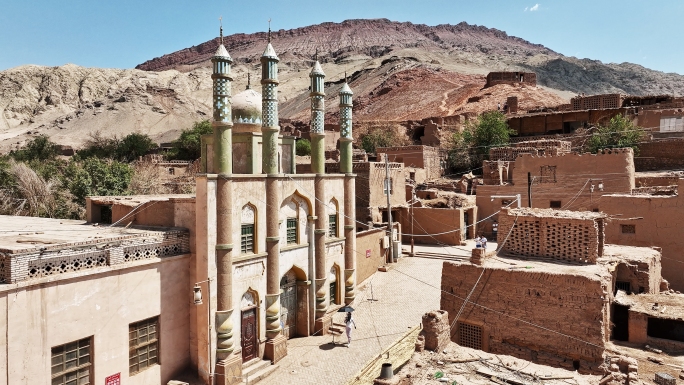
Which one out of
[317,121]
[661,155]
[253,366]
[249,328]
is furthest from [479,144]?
[253,366]

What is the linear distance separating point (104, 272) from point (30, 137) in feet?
270

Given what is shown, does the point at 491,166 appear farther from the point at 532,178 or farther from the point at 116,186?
the point at 116,186

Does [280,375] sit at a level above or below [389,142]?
below

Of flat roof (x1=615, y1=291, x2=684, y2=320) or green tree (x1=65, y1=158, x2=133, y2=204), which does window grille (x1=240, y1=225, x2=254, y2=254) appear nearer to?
flat roof (x1=615, y1=291, x2=684, y2=320)

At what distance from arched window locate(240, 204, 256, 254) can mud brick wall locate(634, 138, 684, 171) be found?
27.8 metres

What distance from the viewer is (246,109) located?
15.7 meters

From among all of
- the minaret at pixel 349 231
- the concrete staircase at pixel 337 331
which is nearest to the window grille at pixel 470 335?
the concrete staircase at pixel 337 331

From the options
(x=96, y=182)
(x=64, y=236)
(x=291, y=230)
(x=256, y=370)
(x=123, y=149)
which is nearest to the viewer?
(x=64, y=236)

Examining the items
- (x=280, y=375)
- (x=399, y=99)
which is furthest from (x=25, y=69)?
(x=280, y=375)

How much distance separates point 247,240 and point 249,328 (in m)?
2.59

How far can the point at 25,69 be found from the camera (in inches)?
4151

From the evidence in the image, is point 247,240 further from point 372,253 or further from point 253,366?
point 372,253

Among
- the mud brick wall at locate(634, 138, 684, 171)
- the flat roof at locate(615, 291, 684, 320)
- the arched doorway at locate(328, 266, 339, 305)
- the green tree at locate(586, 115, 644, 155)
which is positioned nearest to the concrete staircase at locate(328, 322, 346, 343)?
the arched doorway at locate(328, 266, 339, 305)

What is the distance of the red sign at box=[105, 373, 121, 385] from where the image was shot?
1066 cm
